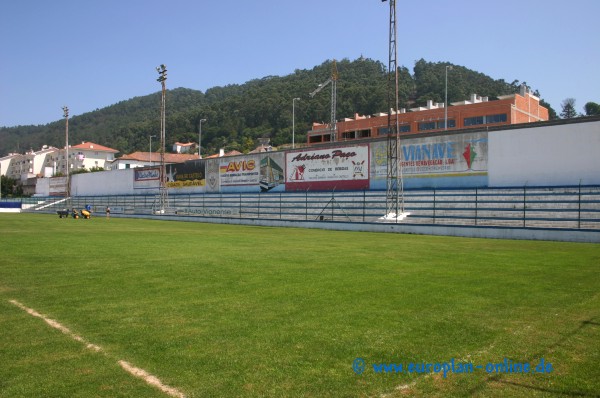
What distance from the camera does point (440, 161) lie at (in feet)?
106

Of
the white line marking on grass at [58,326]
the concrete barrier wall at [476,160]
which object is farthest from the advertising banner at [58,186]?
the white line marking on grass at [58,326]

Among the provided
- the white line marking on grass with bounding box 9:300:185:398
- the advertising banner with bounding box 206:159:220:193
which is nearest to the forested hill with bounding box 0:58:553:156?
the advertising banner with bounding box 206:159:220:193

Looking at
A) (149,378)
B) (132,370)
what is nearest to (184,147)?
(132,370)

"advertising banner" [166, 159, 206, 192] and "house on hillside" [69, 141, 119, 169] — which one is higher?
"house on hillside" [69, 141, 119, 169]

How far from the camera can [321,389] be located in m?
4.12

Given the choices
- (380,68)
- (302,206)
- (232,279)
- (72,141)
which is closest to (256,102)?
(380,68)

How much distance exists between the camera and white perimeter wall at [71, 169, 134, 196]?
63.0 m

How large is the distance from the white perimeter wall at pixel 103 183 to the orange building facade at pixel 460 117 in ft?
114

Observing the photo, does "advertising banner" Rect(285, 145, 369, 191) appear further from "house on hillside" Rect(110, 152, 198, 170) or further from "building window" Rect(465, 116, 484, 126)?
"house on hillside" Rect(110, 152, 198, 170)

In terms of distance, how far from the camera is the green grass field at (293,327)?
4258 mm

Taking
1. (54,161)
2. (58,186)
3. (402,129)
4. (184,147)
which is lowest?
(58,186)

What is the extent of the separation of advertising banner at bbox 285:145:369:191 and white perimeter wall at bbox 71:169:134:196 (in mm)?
29578

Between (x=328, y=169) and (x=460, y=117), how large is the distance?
4671cm

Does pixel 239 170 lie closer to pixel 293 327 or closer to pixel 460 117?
pixel 293 327
